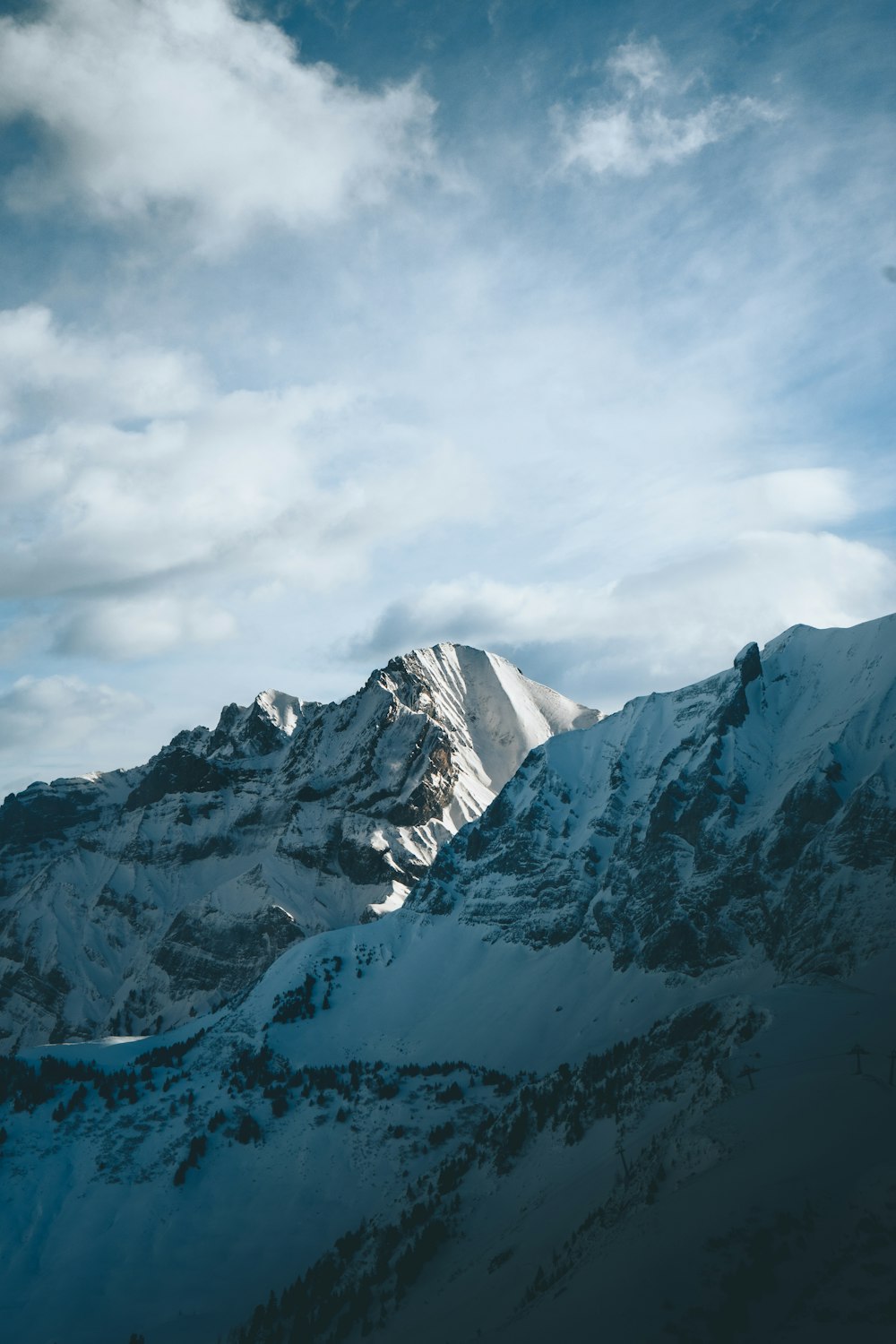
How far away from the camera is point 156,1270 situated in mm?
142125

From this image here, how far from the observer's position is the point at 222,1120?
169875 mm

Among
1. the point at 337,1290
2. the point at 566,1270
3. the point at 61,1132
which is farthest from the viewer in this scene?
the point at 61,1132

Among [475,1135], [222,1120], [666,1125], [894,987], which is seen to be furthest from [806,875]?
[222,1120]

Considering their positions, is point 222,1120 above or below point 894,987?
above

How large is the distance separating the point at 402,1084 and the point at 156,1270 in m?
50.5

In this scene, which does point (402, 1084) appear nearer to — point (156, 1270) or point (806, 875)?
point (156, 1270)

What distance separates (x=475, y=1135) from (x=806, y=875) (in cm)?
7649

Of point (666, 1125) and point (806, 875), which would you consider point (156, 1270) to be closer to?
point (666, 1125)

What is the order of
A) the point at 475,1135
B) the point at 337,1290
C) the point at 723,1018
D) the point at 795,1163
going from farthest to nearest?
the point at 475,1135 < the point at 723,1018 < the point at 337,1290 < the point at 795,1163

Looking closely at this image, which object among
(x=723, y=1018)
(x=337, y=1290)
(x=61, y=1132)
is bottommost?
(x=337, y=1290)

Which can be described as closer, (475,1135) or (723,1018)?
(723,1018)

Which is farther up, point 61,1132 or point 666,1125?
point 61,1132

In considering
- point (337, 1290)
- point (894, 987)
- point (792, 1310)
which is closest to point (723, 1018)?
point (894, 987)

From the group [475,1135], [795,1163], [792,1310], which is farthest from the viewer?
[475,1135]
